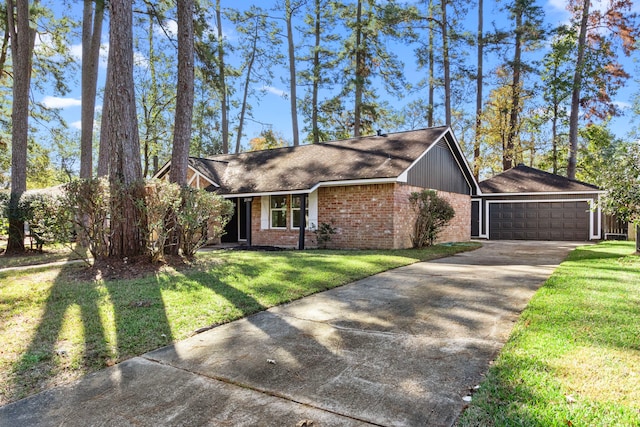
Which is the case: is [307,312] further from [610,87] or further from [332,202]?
[610,87]

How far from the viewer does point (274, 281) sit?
6457 mm

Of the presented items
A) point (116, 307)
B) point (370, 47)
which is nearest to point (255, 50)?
point (370, 47)

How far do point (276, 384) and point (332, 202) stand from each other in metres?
10.4

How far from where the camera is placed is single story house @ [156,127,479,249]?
12.1m

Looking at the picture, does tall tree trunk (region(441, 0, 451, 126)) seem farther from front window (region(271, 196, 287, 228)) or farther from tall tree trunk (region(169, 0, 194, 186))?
tall tree trunk (region(169, 0, 194, 186))

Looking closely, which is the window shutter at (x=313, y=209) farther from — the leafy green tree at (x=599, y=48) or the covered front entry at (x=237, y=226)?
the leafy green tree at (x=599, y=48)

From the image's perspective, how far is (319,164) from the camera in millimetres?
14312

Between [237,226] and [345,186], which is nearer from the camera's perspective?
[345,186]

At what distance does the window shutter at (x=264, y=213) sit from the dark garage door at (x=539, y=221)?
11.4 meters

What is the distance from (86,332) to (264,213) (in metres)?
10.8

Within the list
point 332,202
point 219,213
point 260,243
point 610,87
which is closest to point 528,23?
point 610,87

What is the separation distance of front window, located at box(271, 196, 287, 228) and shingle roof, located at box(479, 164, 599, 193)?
34.6 ft

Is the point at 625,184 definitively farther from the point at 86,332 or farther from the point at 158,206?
the point at 86,332

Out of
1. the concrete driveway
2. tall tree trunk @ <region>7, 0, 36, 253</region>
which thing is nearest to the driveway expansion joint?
the concrete driveway
